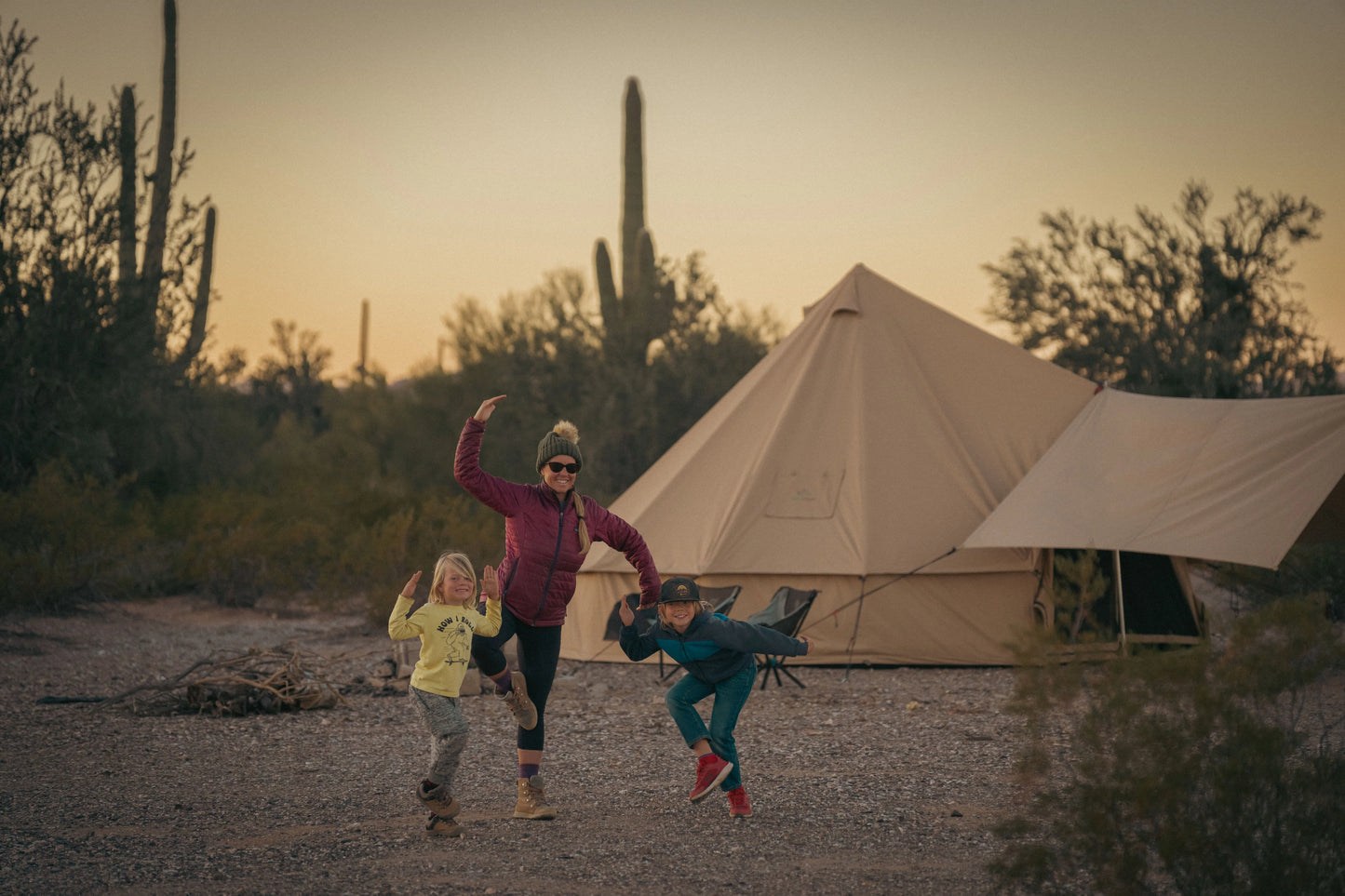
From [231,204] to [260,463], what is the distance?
4.32 meters

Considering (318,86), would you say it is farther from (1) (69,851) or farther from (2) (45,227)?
(1) (69,851)

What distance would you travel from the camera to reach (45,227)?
45.2ft

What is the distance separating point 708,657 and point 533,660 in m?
0.69

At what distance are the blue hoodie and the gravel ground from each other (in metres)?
0.57

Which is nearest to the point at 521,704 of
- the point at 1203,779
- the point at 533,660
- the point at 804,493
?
the point at 533,660

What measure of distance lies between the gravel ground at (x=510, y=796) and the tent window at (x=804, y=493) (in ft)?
4.12

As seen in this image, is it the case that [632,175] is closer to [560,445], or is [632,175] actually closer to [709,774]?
[560,445]

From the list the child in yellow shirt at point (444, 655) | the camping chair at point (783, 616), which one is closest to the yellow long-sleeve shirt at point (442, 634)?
the child in yellow shirt at point (444, 655)

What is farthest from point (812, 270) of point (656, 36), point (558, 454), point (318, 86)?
point (558, 454)

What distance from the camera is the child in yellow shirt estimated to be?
4207 mm

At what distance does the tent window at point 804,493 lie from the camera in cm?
901

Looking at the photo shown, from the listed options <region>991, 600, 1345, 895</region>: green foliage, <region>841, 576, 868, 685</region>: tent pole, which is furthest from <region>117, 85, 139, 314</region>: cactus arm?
<region>991, 600, 1345, 895</region>: green foliage

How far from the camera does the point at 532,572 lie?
4508mm

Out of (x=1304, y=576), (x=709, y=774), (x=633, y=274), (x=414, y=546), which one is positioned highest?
(x=633, y=274)
